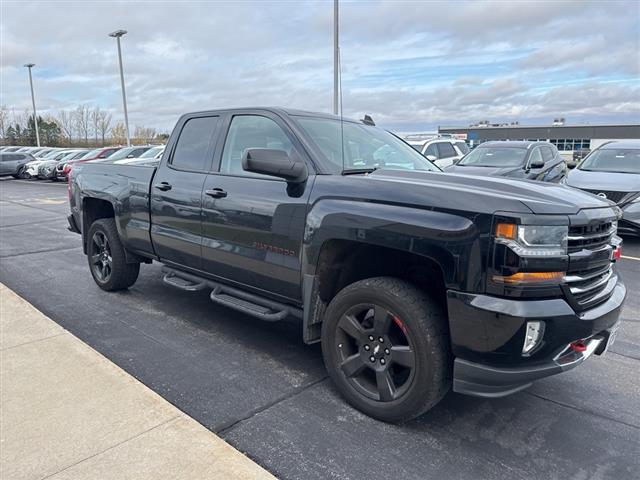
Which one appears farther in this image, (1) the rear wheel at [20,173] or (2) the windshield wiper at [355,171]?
(1) the rear wheel at [20,173]

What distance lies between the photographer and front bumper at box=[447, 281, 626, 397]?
2521mm

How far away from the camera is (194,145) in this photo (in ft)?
14.8

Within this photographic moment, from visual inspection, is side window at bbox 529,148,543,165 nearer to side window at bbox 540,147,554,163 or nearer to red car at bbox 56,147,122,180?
side window at bbox 540,147,554,163

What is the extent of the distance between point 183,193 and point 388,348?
7.61ft

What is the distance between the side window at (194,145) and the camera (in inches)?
172

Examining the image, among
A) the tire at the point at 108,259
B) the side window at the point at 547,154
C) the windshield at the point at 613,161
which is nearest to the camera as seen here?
the tire at the point at 108,259

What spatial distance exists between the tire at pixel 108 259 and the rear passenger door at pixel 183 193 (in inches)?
32.2

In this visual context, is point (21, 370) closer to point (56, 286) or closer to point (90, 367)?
point (90, 367)

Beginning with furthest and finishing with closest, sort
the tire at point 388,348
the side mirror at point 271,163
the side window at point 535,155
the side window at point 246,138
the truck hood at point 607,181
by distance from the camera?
the side window at point 535,155 → the truck hood at point 607,181 → the side window at point 246,138 → the side mirror at point 271,163 → the tire at point 388,348

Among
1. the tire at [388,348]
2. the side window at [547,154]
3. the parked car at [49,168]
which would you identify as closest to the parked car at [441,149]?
the side window at [547,154]

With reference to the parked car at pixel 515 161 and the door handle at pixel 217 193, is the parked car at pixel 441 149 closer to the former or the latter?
the parked car at pixel 515 161

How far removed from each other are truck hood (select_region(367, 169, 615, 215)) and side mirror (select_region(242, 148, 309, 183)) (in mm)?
489

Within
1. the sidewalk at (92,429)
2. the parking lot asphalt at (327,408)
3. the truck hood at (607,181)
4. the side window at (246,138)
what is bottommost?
the parking lot asphalt at (327,408)

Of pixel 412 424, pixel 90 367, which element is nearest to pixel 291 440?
pixel 412 424
